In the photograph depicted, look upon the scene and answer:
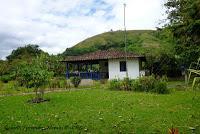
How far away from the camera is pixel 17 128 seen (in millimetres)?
10453

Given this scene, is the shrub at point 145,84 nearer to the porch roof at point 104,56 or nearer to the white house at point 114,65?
the white house at point 114,65

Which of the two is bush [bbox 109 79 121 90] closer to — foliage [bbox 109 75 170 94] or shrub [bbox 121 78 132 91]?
foliage [bbox 109 75 170 94]

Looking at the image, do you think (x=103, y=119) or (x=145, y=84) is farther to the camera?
(x=145, y=84)

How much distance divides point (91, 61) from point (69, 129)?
32361 millimetres

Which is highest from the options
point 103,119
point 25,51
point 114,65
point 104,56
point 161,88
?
point 25,51

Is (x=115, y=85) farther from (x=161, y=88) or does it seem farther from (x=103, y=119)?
(x=103, y=119)

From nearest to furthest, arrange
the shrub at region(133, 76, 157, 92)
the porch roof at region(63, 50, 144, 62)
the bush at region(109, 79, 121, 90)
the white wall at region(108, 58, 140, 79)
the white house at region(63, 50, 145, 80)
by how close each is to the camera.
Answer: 1. the shrub at region(133, 76, 157, 92)
2. the bush at region(109, 79, 121, 90)
3. the porch roof at region(63, 50, 144, 62)
4. the white house at region(63, 50, 145, 80)
5. the white wall at region(108, 58, 140, 79)

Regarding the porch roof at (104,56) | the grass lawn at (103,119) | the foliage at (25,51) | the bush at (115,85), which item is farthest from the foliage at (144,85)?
the foliage at (25,51)

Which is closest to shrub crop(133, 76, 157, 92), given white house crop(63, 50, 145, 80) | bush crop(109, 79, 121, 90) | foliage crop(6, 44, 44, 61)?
bush crop(109, 79, 121, 90)

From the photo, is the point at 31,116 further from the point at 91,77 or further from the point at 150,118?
the point at 91,77

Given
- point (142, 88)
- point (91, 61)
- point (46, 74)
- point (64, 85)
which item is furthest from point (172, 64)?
point (46, 74)

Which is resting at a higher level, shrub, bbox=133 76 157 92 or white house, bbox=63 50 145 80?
white house, bbox=63 50 145 80

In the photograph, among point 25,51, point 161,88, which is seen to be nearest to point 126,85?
point 161,88

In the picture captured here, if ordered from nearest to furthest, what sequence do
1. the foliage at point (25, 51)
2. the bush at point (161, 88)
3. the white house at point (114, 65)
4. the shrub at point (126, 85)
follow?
the bush at point (161, 88) < the shrub at point (126, 85) < the white house at point (114, 65) < the foliage at point (25, 51)
